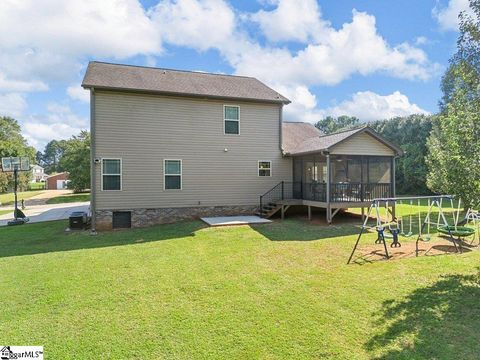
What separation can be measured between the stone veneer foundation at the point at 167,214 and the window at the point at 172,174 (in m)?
1.07

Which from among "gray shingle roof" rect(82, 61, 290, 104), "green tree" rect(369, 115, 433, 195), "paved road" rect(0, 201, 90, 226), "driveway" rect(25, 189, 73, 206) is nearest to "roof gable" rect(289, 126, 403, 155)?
"gray shingle roof" rect(82, 61, 290, 104)

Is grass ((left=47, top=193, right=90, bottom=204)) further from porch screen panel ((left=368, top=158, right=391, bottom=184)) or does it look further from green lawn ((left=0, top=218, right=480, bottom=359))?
porch screen panel ((left=368, top=158, right=391, bottom=184))

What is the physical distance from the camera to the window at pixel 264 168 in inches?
583

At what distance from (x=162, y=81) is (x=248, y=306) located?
39.6 feet

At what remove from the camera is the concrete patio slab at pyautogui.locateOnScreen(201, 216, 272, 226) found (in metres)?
12.1

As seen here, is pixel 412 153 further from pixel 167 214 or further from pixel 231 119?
pixel 167 214

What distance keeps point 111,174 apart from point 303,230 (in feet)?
27.8

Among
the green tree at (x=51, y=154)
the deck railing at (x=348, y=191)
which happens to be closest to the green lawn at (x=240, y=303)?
the deck railing at (x=348, y=191)

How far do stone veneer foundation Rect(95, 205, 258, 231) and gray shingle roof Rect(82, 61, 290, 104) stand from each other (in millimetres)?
5353

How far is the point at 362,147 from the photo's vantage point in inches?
500

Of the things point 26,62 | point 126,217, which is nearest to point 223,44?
point 126,217

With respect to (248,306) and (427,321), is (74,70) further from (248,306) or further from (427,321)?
(427,321)

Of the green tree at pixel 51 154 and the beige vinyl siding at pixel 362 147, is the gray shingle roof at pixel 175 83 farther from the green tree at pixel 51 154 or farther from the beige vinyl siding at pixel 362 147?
the green tree at pixel 51 154

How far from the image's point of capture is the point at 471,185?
5.27 meters
